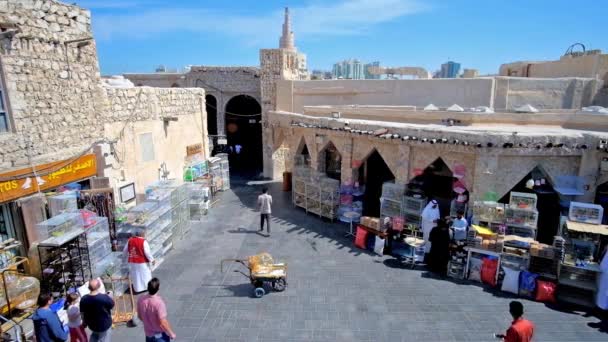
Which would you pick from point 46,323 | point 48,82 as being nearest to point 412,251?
point 46,323

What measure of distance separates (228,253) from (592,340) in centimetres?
835

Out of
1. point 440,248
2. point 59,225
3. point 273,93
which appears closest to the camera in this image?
point 59,225

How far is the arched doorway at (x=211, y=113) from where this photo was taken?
23.9 m

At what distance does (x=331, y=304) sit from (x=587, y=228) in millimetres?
5828

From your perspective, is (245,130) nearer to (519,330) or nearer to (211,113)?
(211,113)

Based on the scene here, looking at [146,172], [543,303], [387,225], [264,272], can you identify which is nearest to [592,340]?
[543,303]

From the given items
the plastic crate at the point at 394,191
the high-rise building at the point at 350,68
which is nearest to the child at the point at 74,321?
the plastic crate at the point at 394,191

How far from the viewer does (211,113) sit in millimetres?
24969

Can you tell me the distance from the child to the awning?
963 centimetres

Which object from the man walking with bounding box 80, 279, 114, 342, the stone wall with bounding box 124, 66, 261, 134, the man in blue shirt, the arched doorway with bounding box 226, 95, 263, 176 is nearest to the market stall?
the man walking with bounding box 80, 279, 114, 342

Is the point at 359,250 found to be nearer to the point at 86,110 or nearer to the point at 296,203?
the point at 296,203

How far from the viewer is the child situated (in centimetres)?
568

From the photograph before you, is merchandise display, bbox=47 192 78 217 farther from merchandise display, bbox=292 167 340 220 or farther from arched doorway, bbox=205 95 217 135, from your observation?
arched doorway, bbox=205 95 217 135

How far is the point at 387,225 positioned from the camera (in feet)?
35.0
